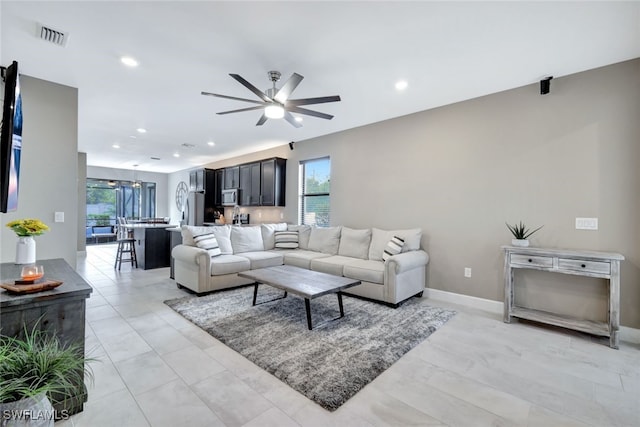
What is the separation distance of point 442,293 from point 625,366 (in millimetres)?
1899

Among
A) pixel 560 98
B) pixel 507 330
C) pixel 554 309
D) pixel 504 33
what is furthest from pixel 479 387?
pixel 560 98

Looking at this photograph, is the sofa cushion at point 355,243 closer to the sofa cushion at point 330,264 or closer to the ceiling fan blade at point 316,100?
the sofa cushion at point 330,264

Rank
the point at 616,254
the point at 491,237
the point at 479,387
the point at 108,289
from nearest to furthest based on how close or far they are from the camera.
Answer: the point at 479,387 → the point at 616,254 → the point at 491,237 → the point at 108,289

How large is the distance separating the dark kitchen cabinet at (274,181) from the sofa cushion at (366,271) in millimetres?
2960

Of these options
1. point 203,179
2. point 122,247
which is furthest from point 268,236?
point 203,179

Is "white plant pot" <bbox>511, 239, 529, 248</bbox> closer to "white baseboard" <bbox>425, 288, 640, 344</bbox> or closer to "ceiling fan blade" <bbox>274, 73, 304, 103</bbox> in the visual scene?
"white baseboard" <bbox>425, 288, 640, 344</bbox>

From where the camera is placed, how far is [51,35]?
99.2 inches

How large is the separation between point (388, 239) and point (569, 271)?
2.07 m

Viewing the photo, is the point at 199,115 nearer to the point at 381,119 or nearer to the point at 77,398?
the point at 381,119

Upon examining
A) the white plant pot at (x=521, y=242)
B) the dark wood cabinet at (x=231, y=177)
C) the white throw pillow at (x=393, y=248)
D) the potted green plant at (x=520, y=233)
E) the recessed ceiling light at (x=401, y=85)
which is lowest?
the white throw pillow at (x=393, y=248)

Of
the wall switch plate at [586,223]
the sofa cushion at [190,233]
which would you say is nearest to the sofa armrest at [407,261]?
the wall switch plate at [586,223]

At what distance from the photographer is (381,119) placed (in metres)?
4.77

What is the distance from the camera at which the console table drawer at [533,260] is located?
2973mm

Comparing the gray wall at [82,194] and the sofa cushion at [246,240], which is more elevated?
the gray wall at [82,194]
